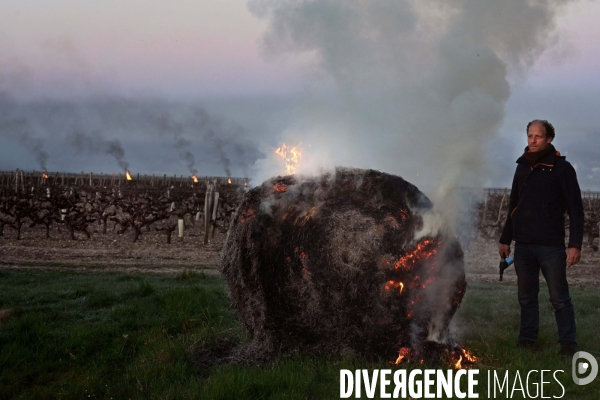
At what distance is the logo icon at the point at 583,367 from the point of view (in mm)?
4723

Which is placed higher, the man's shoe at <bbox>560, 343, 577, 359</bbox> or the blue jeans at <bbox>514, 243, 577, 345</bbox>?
the blue jeans at <bbox>514, 243, 577, 345</bbox>

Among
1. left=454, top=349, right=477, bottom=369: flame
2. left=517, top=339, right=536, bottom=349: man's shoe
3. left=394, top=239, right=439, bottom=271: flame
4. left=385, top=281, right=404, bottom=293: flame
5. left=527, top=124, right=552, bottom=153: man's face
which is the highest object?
left=527, top=124, right=552, bottom=153: man's face

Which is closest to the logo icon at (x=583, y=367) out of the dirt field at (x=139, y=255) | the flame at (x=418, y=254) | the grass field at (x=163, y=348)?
the grass field at (x=163, y=348)

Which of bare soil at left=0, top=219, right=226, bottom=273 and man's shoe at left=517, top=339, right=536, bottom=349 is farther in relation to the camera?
bare soil at left=0, top=219, right=226, bottom=273

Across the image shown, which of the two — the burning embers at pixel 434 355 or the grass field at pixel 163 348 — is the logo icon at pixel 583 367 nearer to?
the grass field at pixel 163 348

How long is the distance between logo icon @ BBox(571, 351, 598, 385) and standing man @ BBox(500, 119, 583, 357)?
139 mm

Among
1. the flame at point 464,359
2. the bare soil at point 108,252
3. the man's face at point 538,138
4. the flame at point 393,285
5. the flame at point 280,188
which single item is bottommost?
the bare soil at point 108,252

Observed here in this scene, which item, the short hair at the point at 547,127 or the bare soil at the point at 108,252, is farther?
the bare soil at the point at 108,252

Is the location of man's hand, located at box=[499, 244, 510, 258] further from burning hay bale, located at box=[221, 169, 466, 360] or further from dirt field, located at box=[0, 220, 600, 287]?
dirt field, located at box=[0, 220, 600, 287]

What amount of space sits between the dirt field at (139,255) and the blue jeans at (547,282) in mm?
8067

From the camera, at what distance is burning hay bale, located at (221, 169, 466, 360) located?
5.10 metres

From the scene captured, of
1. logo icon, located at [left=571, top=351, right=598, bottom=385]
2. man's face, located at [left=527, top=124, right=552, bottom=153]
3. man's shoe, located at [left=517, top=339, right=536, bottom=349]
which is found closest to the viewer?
logo icon, located at [left=571, top=351, right=598, bottom=385]

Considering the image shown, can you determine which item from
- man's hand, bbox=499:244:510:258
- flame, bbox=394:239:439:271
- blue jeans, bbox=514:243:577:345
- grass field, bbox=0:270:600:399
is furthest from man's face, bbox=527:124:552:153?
grass field, bbox=0:270:600:399

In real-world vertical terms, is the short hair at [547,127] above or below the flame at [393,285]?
above
